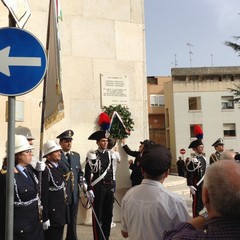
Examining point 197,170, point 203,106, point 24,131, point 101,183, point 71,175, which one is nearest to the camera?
point 71,175

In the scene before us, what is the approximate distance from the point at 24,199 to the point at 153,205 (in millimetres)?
1784

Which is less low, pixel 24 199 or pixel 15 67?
pixel 15 67

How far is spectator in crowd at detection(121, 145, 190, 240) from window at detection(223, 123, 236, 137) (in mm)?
40440

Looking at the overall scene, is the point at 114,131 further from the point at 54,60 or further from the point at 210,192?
the point at 210,192

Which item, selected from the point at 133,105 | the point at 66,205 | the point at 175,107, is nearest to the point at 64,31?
the point at 133,105

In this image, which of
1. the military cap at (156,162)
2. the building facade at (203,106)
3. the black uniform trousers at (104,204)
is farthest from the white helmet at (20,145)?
the building facade at (203,106)

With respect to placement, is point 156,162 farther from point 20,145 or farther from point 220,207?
point 20,145

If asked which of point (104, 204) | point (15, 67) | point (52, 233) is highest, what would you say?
point (15, 67)

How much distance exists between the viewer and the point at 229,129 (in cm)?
4197

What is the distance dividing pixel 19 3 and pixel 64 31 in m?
4.19

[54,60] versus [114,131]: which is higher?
[54,60]

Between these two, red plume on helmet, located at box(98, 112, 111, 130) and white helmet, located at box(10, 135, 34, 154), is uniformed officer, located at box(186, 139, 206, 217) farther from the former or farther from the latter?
white helmet, located at box(10, 135, 34, 154)

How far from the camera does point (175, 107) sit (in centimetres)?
4272

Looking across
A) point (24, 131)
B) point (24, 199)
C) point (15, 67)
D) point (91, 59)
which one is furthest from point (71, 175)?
point (91, 59)
